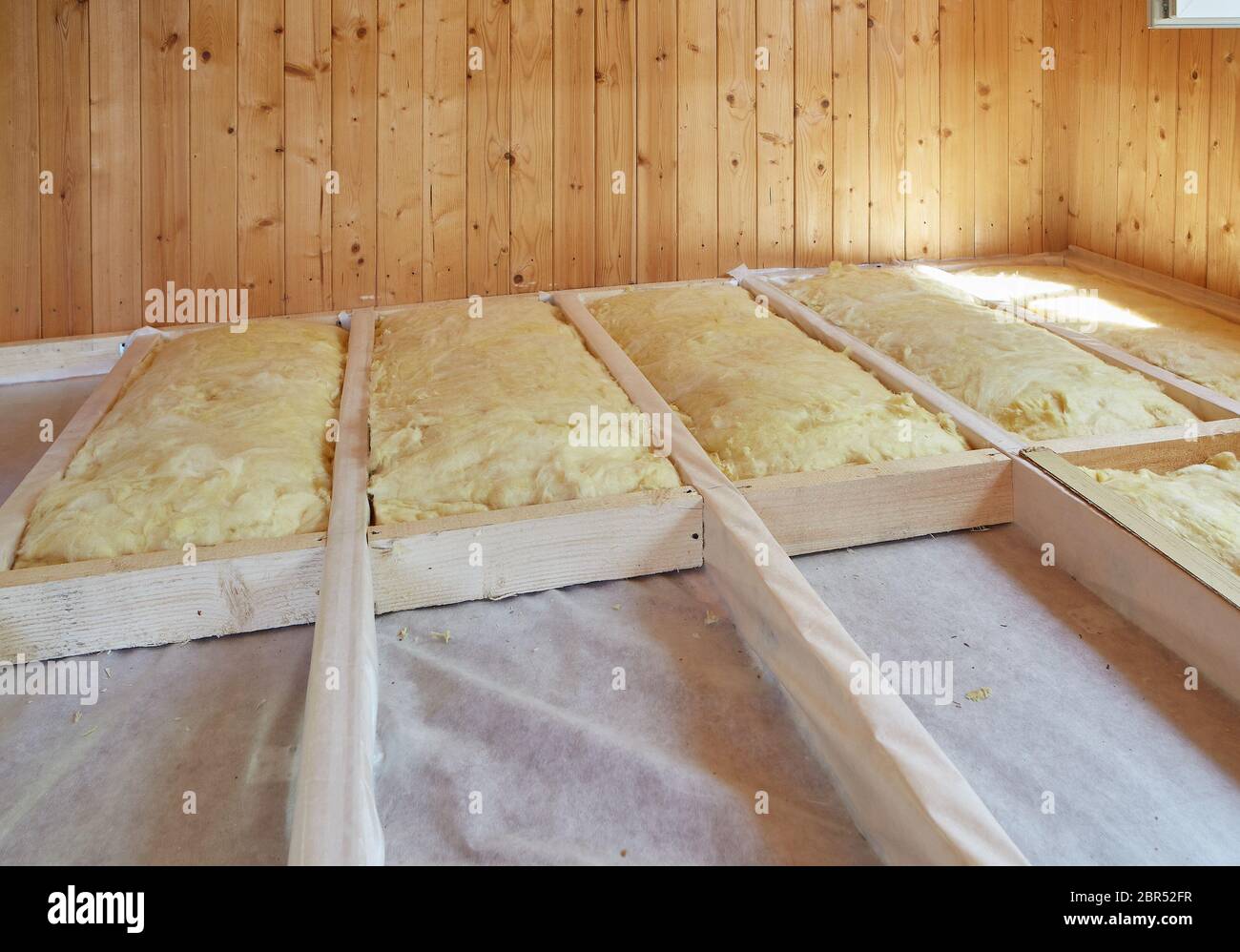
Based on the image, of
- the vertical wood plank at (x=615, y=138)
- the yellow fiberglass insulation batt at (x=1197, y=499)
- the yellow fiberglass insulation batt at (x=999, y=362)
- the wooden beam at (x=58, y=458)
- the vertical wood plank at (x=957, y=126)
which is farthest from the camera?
the vertical wood plank at (x=957, y=126)

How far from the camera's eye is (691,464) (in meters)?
1.79

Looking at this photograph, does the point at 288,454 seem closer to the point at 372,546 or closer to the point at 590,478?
the point at 372,546

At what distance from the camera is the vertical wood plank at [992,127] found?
3.48m

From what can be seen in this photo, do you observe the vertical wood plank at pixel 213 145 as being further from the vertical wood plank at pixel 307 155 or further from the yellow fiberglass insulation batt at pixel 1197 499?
the yellow fiberglass insulation batt at pixel 1197 499

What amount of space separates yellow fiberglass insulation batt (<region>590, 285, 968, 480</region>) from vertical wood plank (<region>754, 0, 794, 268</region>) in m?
0.92

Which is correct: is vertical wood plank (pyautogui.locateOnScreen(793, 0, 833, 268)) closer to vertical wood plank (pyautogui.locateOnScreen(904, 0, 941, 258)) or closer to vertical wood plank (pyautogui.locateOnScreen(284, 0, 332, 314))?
vertical wood plank (pyautogui.locateOnScreen(904, 0, 941, 258))

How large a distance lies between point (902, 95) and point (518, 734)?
298 cm

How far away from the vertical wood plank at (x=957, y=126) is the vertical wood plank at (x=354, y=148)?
1749mm

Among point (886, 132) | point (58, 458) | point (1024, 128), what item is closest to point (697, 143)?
point (886, 132)

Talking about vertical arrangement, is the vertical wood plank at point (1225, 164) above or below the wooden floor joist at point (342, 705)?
above

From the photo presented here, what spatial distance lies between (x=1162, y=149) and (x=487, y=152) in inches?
84.4

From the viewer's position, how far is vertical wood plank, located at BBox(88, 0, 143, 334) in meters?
2.95

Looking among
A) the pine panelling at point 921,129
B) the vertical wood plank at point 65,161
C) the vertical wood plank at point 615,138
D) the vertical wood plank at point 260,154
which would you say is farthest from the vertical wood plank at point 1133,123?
the vertical wood plank at point 65,161
